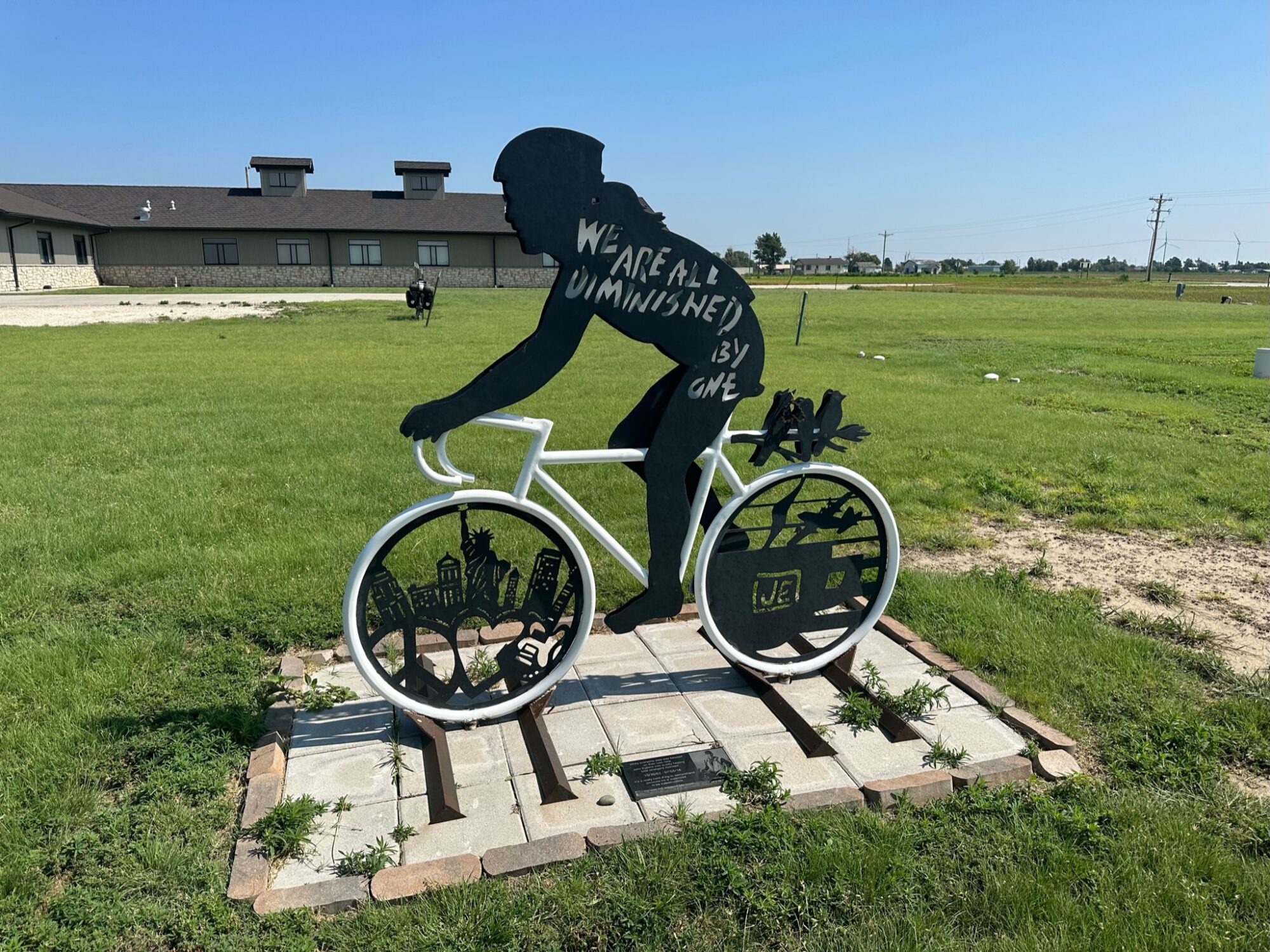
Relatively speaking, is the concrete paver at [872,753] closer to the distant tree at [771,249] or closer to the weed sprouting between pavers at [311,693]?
the weed sprouting between pavers at [311,693]

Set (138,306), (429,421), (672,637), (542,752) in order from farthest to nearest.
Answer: (138,306) < (672,637) < (542,752) < (429,421)

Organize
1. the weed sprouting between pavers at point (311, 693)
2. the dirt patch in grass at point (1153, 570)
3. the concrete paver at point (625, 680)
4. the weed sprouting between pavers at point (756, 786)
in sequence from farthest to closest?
the dirt patch in grass at point (1153, 570)
the concrete paver at point (625, 680)
the weed sprouting between pavers at point (311, 693)
the weed sprouting between pavers at point (756, 786)

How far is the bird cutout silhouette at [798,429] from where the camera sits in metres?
3.50

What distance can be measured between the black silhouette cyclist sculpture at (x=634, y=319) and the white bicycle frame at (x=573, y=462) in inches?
2.0

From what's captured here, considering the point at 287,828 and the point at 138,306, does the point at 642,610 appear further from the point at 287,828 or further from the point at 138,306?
the point at 138,306

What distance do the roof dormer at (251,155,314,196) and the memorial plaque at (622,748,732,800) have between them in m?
45.4

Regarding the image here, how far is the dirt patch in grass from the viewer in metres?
4.30

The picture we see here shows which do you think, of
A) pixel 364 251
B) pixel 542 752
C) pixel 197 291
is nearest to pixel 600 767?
pixel 542 752

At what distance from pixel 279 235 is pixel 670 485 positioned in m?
40.8

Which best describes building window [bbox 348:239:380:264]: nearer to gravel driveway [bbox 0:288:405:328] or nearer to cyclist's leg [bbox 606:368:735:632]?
gravel driveway [bbox 0:288:405:328]

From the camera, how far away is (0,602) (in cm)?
425

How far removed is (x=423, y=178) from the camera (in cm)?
4291

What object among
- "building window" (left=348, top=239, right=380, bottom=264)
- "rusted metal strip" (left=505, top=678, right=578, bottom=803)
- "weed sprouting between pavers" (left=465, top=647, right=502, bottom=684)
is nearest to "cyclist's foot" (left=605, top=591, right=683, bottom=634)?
"rusted metal strip" (left=505, top=678, right=578, bottom=803)

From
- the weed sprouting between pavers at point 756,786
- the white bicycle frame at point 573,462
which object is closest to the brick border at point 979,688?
the weed sprouting between pavers at point 756,786
